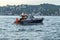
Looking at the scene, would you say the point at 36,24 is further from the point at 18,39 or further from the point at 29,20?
the point at 18,39

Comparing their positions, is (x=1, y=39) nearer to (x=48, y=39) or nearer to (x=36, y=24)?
(x=48, y=39)

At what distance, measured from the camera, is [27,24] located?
276 feet

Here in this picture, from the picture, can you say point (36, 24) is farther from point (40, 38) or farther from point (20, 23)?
point (40, 38)

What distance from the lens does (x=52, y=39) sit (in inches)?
1784

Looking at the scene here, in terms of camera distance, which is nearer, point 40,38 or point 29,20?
point 40,38

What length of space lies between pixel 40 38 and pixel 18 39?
11.3 feet

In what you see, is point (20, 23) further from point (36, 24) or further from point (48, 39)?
point (48, 39)

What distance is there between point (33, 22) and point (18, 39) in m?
40.7

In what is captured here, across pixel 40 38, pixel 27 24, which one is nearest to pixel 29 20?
A: pixel 27 24

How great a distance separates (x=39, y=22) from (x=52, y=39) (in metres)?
41.8

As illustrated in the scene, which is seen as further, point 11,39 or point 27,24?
point 27,24

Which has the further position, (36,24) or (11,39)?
(36,24)

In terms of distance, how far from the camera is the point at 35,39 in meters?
44.8

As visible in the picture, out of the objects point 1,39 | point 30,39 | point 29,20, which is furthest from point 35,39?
point 29,20
